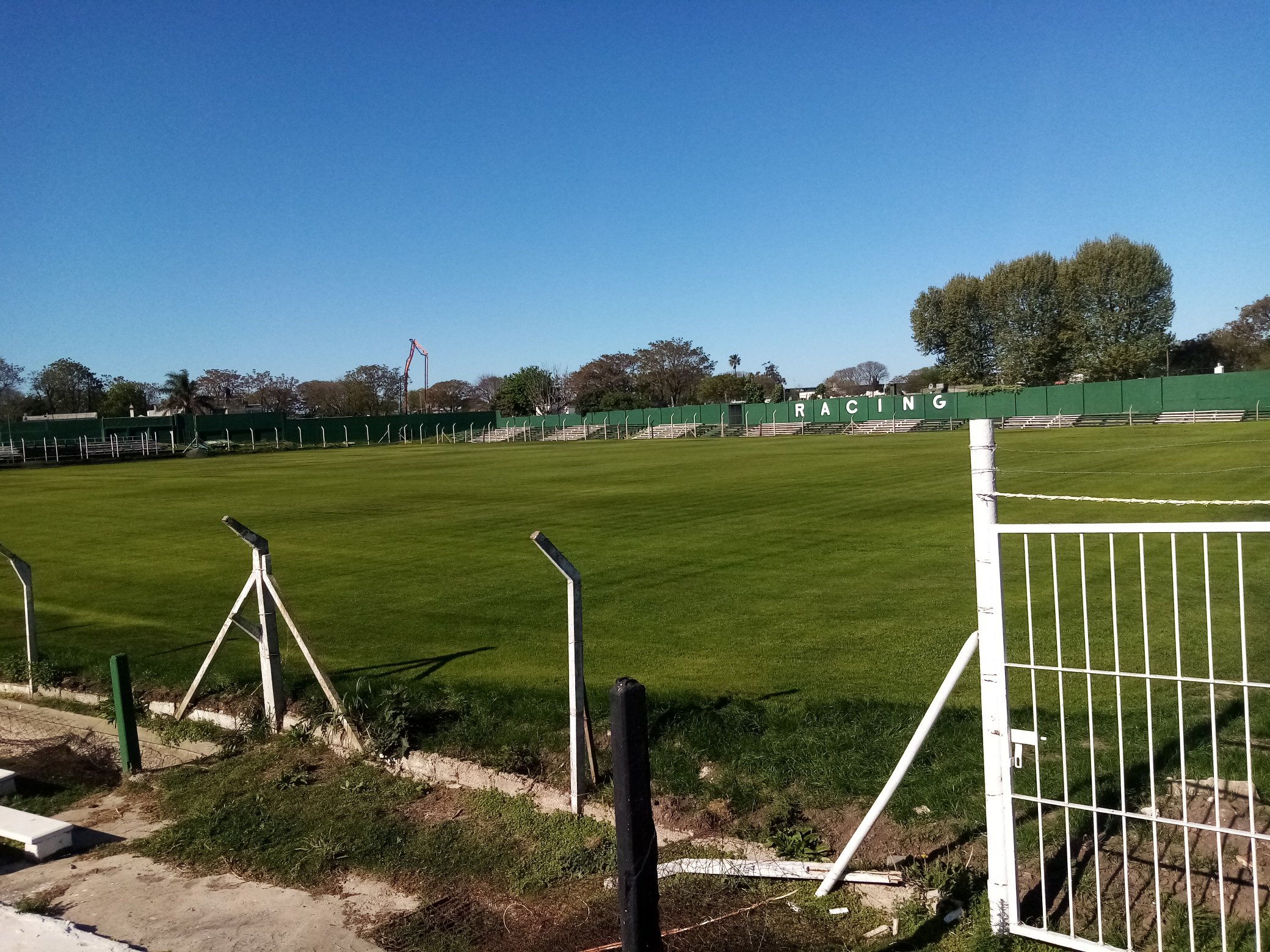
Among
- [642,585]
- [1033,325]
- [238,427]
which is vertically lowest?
[642,585]

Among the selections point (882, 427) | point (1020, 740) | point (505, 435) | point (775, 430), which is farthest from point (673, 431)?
point (1020, 740)

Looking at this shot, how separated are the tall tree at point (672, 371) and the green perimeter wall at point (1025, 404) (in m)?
39.2

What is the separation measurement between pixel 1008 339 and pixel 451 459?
2498 inches

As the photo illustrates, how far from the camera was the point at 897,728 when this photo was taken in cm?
663

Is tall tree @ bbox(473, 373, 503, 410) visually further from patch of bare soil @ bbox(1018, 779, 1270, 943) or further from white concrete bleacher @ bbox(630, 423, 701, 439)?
patch of bare soil @ bbox(1018, 779, 1270, 943)

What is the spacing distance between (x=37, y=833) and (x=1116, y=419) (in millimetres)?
69243

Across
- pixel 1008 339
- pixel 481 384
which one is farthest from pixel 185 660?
pixel 481 384

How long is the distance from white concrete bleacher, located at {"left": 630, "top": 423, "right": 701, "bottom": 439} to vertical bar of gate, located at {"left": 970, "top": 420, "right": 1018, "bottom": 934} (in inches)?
3005

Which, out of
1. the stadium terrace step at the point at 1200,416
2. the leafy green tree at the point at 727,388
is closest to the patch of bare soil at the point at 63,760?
the stadium terrace step at the point at 1200,416

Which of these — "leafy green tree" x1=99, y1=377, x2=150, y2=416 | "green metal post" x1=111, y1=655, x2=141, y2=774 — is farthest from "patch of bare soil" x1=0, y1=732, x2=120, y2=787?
"leafy green tree" x1=99, y1=377, x2=150, y2=416

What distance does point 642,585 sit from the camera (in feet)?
42.4

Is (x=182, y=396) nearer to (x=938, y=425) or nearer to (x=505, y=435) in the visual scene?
(x=505, y=435)

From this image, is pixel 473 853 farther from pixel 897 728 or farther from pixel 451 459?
pixel 451 459

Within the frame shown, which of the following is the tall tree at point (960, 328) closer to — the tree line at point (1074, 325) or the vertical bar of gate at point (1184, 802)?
the tree line at point (1074, 325)
